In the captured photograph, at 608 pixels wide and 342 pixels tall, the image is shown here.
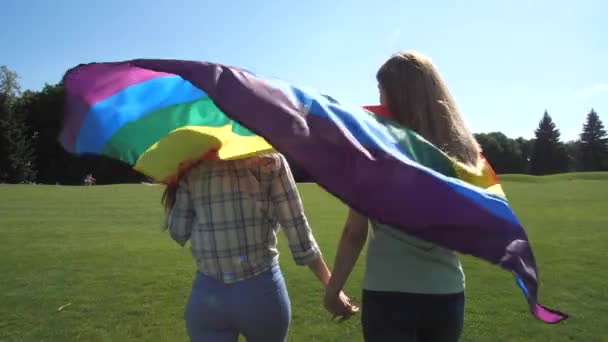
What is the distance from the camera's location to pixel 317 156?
2070 millimetres

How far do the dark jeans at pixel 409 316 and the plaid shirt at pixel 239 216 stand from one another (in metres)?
0.52

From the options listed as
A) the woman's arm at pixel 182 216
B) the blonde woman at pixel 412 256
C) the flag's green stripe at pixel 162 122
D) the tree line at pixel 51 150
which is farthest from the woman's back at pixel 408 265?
the tree line at pixel 51 150

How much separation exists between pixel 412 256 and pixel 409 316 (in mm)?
298

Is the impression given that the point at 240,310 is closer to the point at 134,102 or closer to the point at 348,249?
the point at 348,249

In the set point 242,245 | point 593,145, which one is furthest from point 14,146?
point 593,145

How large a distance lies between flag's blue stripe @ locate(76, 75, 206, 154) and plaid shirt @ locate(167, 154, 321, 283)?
565 millimetres

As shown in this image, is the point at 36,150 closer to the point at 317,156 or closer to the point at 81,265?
the point at 81,265

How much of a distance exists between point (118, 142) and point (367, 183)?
1911 millimetres

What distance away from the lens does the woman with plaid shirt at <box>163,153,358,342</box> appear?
2.76 meters

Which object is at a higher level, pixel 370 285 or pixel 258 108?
pixel 258 108

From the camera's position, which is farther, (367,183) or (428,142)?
(428,142)

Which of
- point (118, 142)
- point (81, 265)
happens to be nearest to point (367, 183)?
point (118, 142)

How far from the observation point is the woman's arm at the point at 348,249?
2582 millimetres

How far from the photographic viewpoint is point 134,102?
3.23 metres
